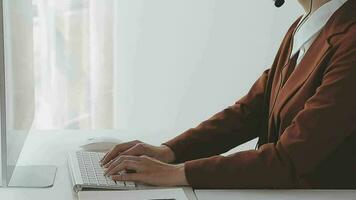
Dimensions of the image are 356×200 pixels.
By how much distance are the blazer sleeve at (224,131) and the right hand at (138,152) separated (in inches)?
1.0

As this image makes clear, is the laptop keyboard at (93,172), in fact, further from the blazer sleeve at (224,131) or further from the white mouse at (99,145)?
the blazer sleeve at (224,131)

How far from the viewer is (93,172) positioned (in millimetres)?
1534

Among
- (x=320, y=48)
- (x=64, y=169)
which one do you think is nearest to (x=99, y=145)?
(x=64, y=169)

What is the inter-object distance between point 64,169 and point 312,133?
644mm

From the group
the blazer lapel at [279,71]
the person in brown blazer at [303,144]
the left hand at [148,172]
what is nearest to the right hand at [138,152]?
the person in brown blazer at [303,144]

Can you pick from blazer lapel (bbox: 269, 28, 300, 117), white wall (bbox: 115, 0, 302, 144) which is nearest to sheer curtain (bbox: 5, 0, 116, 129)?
white wall (bbox: 115, 0, 302, 144)

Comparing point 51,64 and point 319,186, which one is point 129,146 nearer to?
point 319,186

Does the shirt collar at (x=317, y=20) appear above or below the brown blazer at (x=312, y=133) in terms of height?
above

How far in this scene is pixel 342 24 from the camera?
153cm

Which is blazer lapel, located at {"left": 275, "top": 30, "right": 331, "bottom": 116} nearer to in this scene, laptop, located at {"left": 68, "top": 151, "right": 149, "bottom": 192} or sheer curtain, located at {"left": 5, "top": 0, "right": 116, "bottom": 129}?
laptop, located at {"left": 68, "top": 151, "right": 149, "bottom": 192}

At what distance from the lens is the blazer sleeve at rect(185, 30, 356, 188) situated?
1.42m

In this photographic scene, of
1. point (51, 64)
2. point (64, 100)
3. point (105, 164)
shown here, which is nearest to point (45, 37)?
point (51, 64)

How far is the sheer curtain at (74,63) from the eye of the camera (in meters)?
2.98

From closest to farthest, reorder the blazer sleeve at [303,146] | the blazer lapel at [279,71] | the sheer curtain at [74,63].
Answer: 1. the blazer sleeve at [303,146]
2. the blazer lapel at [279,71]
3. the sheer curtain at [74,63]
